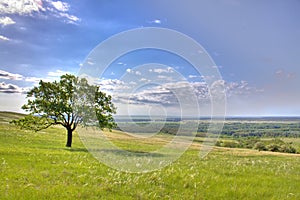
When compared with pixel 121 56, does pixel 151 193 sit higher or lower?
lower

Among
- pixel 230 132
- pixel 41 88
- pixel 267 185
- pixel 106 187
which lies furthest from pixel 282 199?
pixel 230 132

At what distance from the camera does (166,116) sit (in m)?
18.8

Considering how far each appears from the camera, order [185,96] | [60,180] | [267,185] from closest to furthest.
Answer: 1. [60,180]
2. [267,185]
3. [185,96]

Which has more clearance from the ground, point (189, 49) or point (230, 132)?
point (189, 49)

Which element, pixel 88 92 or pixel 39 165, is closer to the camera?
pixel 39 165

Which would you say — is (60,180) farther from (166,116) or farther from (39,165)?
(166,116)

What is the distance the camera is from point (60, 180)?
→ 11.9 m

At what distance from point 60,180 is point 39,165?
436cm

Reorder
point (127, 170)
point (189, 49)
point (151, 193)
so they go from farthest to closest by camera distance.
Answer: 1. point (189, 49)
2. point (127, 170)
3. point (151, 193)

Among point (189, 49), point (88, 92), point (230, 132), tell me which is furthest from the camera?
point (230, 132)

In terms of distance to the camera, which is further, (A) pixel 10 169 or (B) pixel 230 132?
(B) pixel 230 132

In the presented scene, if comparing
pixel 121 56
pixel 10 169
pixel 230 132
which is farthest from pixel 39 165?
pixel 230 132

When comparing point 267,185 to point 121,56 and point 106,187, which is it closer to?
point 106,187

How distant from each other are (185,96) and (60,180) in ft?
31.8
